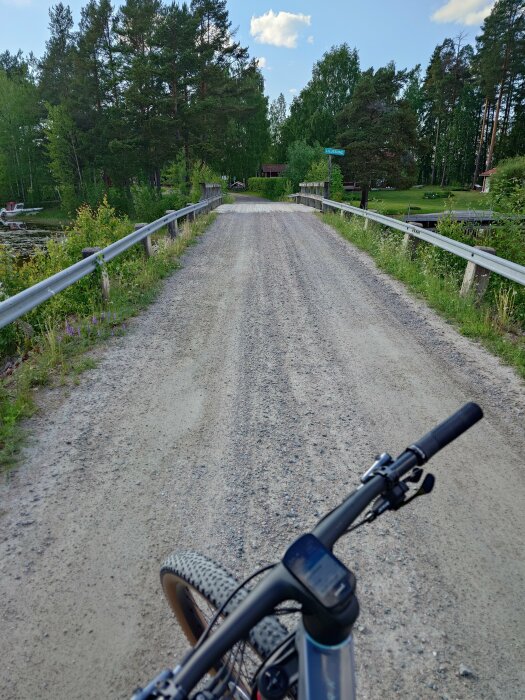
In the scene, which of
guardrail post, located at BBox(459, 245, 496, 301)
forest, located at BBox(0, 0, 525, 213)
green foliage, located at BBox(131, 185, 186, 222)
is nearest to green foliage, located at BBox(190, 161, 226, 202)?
forest, located at BBox(0, 0, 525, 213)

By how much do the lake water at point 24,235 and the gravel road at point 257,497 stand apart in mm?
15615

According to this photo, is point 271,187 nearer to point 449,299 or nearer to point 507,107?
point 507,107

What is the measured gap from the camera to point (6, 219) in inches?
1912

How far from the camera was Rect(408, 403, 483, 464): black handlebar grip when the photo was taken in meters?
1.19

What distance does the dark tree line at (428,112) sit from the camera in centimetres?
4225

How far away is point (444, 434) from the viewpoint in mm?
1213

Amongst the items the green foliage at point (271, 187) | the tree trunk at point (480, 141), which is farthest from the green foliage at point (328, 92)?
the tree trunk at point (480, 141)

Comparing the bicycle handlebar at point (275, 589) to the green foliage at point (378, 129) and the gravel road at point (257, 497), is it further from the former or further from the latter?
the green foliage at point (378, 129)

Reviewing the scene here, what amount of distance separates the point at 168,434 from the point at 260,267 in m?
6.21

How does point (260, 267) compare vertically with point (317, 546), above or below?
below

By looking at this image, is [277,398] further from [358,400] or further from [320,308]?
[320,308]

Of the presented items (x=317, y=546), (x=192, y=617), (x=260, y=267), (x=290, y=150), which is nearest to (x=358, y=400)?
(x=192, y=617)

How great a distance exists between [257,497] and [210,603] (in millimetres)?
1487

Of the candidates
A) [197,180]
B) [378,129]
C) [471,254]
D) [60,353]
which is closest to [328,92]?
[378,129]
